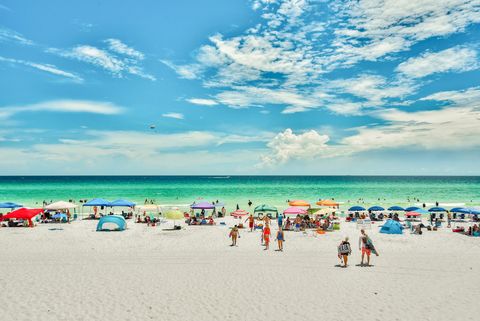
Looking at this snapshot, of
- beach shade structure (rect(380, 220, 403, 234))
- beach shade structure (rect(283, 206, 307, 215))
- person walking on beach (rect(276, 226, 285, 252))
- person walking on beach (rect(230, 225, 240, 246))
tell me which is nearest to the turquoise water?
beach shade structure (rect(283, 206, 307, 215))

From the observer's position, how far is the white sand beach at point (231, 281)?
970 centimetres

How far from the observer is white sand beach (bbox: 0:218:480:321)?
31.8 feet

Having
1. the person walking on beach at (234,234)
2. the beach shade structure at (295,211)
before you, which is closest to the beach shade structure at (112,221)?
the person walking on beach at (234,234)

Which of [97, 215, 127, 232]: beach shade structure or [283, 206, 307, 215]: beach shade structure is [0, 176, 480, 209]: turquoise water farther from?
[97, 215, 127, 232]: beach shade structure

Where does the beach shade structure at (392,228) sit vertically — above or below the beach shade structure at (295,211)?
below

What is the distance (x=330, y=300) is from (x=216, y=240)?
1194 cm

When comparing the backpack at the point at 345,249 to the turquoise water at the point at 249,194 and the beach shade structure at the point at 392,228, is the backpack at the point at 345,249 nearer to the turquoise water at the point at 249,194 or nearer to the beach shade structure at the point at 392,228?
the beach shade structure at the point at 392,228

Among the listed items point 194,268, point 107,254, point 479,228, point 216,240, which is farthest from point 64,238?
point 479,228

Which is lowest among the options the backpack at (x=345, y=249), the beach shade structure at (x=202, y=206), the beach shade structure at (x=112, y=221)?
the beach shade structure at (x=112, y=221)

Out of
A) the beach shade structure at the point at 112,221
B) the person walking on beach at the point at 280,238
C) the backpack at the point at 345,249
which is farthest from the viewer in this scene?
the beach shade structure at the point at 112,221

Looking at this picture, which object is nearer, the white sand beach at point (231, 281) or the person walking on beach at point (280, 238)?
the white sand beach at point (231, 281)

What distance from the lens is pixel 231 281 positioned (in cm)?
1248

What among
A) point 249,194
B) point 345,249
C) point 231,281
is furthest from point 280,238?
point 249,194

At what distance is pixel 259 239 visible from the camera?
71.8ft
